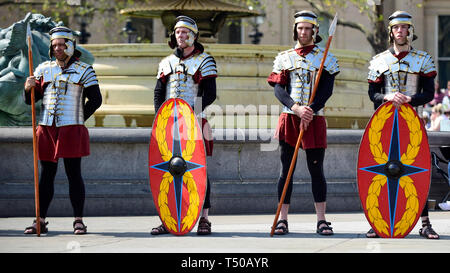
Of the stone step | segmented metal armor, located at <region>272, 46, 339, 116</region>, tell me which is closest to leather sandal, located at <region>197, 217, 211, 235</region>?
segmented metal armor, located at <region>272, 46, 339, 116</region>

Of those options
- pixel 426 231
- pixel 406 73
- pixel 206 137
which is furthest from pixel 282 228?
pixel 406 73

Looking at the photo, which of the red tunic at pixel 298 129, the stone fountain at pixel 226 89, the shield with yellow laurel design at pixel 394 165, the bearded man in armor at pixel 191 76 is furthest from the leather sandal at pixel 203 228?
the stone fountain at pixel 226 89

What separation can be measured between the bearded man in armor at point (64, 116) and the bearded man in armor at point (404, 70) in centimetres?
223

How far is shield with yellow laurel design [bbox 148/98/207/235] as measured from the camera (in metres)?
7.68

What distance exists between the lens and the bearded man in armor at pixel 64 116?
26.4 feet

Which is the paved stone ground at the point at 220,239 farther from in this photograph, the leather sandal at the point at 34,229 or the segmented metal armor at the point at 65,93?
the segmented metal armor at the point at 65,93

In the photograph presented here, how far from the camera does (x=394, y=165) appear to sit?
24.7 ft

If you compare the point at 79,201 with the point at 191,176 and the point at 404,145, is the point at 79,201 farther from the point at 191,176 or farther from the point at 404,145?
the point at 404,145

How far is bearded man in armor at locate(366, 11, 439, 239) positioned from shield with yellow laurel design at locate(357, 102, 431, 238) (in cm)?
16

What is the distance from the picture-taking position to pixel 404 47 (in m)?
7.69

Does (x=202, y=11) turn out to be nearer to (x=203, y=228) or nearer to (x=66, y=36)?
(x=66, y=36)

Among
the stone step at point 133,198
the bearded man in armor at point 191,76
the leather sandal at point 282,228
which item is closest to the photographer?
the leather sandal at point 282,228

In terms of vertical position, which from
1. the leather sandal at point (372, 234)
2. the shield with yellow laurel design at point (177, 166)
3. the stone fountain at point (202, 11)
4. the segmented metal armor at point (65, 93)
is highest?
the stone fountain at point (202, 11)
